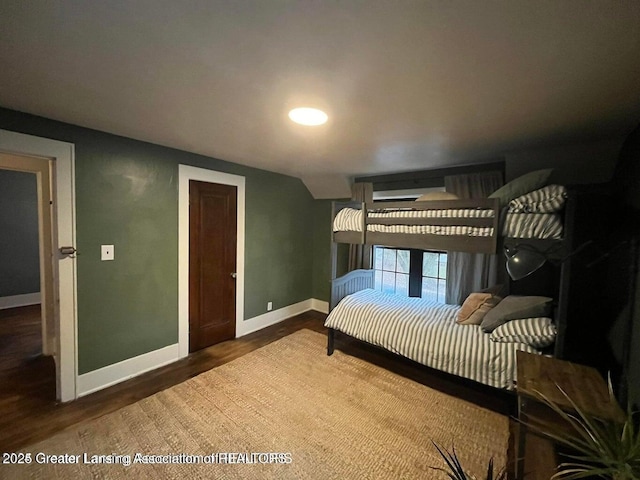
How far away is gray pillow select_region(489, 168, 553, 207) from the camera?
6.66ft

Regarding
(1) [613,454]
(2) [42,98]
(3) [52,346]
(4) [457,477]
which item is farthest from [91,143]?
(1) [613,454]

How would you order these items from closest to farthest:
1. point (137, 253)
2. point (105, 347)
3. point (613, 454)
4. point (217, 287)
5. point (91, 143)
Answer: point (613, 454) < point (91, 143) < point (105, 347) < point (137, 253) < point (217, 287)

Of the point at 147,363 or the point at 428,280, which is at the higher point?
the point at 428,280

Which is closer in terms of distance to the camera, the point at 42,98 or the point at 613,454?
the point at 613,454

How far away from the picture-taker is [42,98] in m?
1.64

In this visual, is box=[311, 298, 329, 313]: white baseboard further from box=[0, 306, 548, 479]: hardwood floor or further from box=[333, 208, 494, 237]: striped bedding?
box=[333, 208, 494, 237]: striped bedding

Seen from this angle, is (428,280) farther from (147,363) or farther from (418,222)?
(147,363)

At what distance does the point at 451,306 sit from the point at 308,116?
2522 millimetres

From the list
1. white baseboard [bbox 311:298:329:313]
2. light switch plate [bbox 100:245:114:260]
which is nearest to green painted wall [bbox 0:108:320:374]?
light switch plate [bbox 100:245:114:260]

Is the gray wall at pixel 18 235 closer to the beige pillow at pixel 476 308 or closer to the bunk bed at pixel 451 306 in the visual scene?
the bunk bed at pixel 451 306

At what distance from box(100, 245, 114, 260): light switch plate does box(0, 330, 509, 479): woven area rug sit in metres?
1.26

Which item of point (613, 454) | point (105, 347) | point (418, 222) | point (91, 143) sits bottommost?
point (105, 347)

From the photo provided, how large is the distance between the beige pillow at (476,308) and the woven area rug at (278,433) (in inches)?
27.0

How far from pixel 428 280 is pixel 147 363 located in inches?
137
